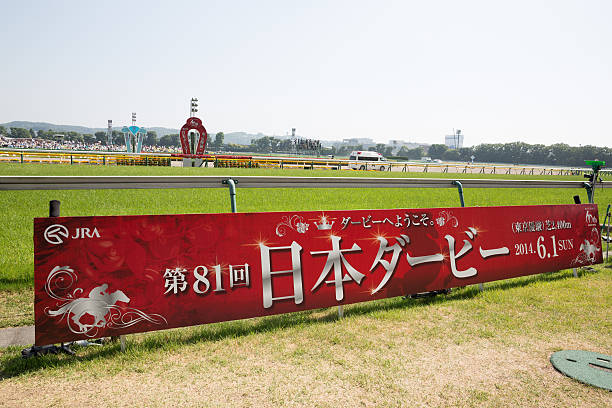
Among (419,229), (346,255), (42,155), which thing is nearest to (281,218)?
(346,255)

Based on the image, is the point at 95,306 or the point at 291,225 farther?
the point at 291,225

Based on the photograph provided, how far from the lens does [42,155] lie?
1243 inches

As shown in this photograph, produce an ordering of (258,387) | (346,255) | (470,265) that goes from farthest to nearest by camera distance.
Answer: (470,265) < (346,255) < (258,387)

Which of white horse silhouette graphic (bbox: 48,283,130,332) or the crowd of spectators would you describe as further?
the crowd of spectators

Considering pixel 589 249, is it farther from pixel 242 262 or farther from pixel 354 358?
pixel 242 262

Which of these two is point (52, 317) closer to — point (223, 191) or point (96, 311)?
point (96, 311)

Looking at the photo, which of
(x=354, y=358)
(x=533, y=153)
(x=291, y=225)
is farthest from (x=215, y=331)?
(x=533, y=153)

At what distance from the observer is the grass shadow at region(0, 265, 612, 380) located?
11.7ft

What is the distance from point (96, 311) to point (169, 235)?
0.90 meters

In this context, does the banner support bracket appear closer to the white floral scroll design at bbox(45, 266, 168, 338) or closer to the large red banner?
the large red banner

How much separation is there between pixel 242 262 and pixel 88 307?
1424 millimetres

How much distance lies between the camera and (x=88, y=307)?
3736mm

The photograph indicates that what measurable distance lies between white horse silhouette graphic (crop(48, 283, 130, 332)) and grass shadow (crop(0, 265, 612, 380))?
0.31 metres

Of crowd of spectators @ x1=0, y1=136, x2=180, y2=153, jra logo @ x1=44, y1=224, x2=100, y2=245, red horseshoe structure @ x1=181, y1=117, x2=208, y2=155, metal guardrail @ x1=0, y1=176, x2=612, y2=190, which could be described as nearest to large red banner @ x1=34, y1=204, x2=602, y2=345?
jra logo @ x1=44, y1=224, x2=100, y2=245
